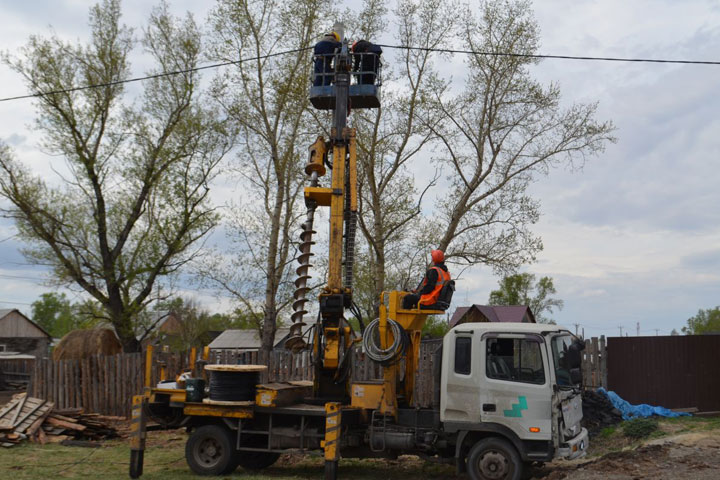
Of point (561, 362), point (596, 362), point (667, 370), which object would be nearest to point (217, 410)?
point (561, 362)

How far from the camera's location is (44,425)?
16359 millimetres

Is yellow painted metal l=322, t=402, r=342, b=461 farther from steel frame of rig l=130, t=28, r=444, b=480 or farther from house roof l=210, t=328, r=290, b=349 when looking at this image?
house roof l=210, t=328, r=290, b=349

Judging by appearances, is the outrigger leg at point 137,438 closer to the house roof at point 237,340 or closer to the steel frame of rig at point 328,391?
the steel frame of rig at point 328,391

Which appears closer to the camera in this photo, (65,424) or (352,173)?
(352,173)

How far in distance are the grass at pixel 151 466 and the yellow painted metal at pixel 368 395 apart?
57.3 inches

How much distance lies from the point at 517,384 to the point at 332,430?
9.55 feet

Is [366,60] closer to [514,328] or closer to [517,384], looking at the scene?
[514,328]

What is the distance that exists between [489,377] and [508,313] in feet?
95.5

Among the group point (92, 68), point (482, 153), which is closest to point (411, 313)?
point (482, 153)

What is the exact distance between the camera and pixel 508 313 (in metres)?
38.5

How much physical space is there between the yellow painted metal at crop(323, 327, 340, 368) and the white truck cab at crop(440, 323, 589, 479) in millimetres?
2238

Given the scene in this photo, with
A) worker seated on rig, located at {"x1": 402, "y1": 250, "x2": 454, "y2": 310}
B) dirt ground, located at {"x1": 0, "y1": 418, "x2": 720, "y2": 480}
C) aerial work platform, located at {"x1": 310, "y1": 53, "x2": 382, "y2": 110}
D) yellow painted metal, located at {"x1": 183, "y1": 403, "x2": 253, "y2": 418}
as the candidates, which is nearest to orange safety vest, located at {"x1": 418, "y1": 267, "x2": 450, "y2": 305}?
worker seated on rig, located at {"x1": 402, "y1": 250, "x2": 454, "y2": 310}

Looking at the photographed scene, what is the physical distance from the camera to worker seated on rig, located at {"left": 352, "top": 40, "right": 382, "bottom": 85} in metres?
13.5

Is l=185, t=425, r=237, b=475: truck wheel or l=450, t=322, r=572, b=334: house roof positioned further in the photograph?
l=185, t=425, r=237, b=475: truck wheel
